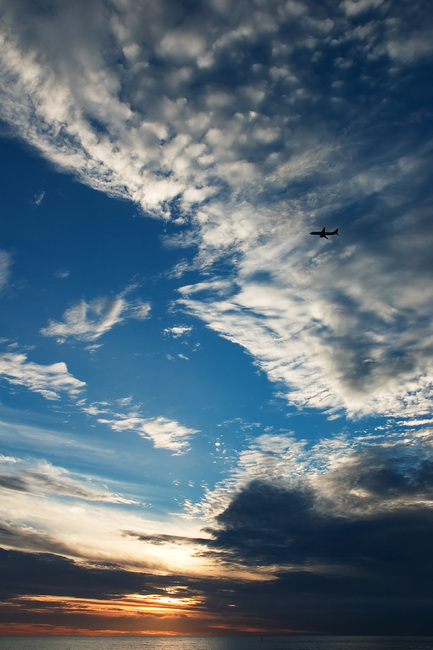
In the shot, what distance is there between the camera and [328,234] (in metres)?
99.3
